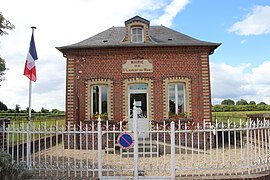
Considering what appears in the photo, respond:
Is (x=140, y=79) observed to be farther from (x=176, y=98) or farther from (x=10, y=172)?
(x=10, y=172)

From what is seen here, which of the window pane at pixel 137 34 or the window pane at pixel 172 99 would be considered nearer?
the window pane at pixel 172 99

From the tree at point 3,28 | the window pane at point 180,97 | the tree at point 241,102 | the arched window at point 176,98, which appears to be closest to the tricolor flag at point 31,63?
the tree at point 3,28

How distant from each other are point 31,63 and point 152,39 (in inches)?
246

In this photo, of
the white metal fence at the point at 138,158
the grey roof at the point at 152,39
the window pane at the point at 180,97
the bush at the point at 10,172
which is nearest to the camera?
the bush at the point at 10,172

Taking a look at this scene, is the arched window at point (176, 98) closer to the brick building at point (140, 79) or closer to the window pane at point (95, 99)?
the brick building at point (140, 79)

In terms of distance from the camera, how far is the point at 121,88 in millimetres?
13758

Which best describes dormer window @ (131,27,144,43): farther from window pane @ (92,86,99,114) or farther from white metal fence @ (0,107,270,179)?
white metal fence @ (0,107,270,179)

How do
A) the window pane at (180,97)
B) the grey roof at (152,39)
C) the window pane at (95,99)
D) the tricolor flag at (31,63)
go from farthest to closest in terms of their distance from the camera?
the window pane at (95,99)
the window pane at (180,97)
the grey roof at (152,39)
the tricolor flag at (31,63)

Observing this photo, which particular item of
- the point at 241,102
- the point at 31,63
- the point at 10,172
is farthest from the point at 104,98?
the point at 241,102

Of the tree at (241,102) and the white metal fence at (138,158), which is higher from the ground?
the tree at (241,102)

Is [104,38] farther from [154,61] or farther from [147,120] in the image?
[147,120]

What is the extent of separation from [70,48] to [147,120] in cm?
513

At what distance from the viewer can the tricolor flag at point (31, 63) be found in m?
10.5

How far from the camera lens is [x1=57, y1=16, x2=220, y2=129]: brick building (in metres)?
13.7
